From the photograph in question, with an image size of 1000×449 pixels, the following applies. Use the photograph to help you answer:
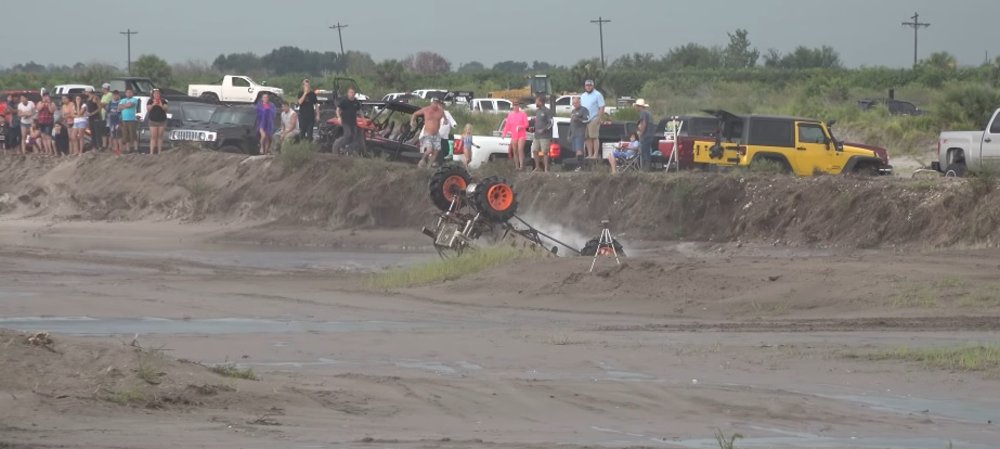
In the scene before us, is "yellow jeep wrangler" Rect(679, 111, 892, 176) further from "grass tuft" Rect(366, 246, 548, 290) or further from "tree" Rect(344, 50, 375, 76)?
"tree" Rect(344, 50, 375, 76)

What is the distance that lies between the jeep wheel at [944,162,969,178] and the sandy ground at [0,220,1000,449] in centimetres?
441

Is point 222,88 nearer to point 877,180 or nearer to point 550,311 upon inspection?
point 877,180

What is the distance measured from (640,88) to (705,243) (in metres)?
65.3

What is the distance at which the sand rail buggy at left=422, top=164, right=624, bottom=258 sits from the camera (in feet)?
74.0

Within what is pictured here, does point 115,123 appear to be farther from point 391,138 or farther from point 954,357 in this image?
point 954,357

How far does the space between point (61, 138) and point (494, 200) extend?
21.8m

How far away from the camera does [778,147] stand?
99.1 ft

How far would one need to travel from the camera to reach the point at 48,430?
31.4ft

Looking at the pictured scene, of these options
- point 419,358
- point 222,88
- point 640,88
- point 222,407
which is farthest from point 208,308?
point 640,88

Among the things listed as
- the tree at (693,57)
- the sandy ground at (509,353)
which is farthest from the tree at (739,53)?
the sandy ground at (509,353)

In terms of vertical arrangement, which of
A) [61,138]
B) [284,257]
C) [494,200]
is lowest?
[284,257]

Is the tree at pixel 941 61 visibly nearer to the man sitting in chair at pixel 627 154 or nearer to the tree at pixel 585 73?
the tree at pixel 585 73

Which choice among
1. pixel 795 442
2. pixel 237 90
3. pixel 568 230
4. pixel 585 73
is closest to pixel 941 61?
pixel 585 73

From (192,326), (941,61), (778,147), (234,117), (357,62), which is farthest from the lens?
(357,62)
